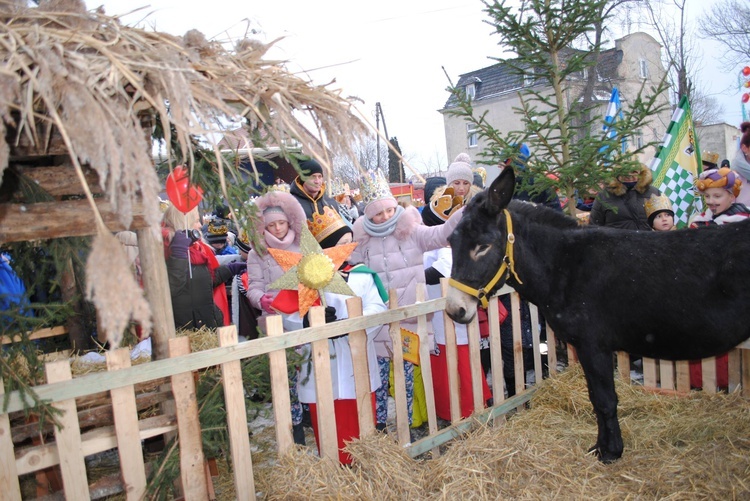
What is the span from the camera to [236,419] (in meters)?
3.02

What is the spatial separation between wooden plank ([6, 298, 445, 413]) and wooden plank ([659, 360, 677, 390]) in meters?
2.85

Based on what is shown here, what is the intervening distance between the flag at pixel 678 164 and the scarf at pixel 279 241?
530cm

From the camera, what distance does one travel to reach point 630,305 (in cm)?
331

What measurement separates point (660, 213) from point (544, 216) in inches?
102

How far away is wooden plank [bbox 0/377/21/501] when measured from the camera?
245 centimetres

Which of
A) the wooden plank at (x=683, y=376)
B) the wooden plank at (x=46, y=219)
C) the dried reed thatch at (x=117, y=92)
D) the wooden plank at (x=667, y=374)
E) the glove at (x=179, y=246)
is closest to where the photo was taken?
→ the dried reed thatch at (x=117, y=92)

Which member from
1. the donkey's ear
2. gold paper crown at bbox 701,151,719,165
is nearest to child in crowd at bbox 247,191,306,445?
the donkey's ear

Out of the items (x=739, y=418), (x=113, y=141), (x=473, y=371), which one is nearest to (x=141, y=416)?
(x=473, y=371)

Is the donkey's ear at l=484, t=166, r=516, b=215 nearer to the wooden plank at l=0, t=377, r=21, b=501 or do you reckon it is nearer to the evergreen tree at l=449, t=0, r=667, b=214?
the evergreen tree at l=449, t=0, r=667, b=214

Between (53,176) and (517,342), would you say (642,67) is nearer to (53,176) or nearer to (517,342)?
(517,342)

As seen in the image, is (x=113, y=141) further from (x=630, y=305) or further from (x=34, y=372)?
(x=630, y=305)

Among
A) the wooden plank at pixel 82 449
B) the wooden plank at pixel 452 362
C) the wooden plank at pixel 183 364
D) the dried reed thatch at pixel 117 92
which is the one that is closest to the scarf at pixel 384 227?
the wooden plank at pixel 452 362

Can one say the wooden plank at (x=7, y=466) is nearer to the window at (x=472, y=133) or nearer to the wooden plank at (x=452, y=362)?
the wooden plank at (x=452, y=362)

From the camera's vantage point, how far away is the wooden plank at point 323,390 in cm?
338
